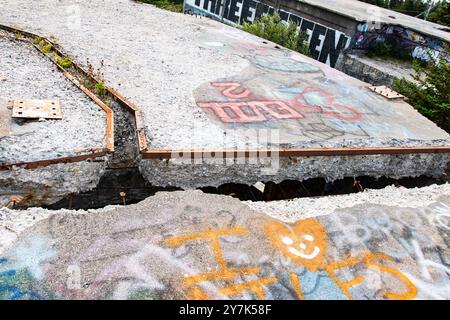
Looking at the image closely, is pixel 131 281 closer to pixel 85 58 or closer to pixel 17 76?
pixel 17 76

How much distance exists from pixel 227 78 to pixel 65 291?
6.48 metres

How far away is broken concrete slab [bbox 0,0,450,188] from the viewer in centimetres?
649

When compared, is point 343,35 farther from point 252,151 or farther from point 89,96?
point 89,96

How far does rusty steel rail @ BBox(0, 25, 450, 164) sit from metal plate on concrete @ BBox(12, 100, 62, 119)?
121 centimetres

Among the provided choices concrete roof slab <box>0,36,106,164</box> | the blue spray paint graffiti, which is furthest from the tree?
the blue spray paint graffiti

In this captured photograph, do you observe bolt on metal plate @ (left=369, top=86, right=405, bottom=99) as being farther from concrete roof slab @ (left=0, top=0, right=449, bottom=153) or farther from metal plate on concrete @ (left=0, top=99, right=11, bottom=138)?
metal plate on concrete @ (left=0, top=99, right=11, bottom=138)

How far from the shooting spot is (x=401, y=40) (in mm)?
16156

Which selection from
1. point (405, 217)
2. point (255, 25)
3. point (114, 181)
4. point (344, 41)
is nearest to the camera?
point (405, 217)

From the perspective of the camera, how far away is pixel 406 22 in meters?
16.8

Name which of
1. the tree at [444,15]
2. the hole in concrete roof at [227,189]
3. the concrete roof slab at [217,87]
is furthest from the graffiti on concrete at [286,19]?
the hole in concrete roof at [227,189]

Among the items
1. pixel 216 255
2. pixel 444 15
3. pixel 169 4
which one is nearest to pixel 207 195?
pixel 216 255

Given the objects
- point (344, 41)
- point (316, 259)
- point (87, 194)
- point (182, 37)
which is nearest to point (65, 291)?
point (87, 194)

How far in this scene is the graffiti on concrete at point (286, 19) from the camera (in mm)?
15898

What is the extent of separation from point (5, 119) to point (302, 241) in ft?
15.8
